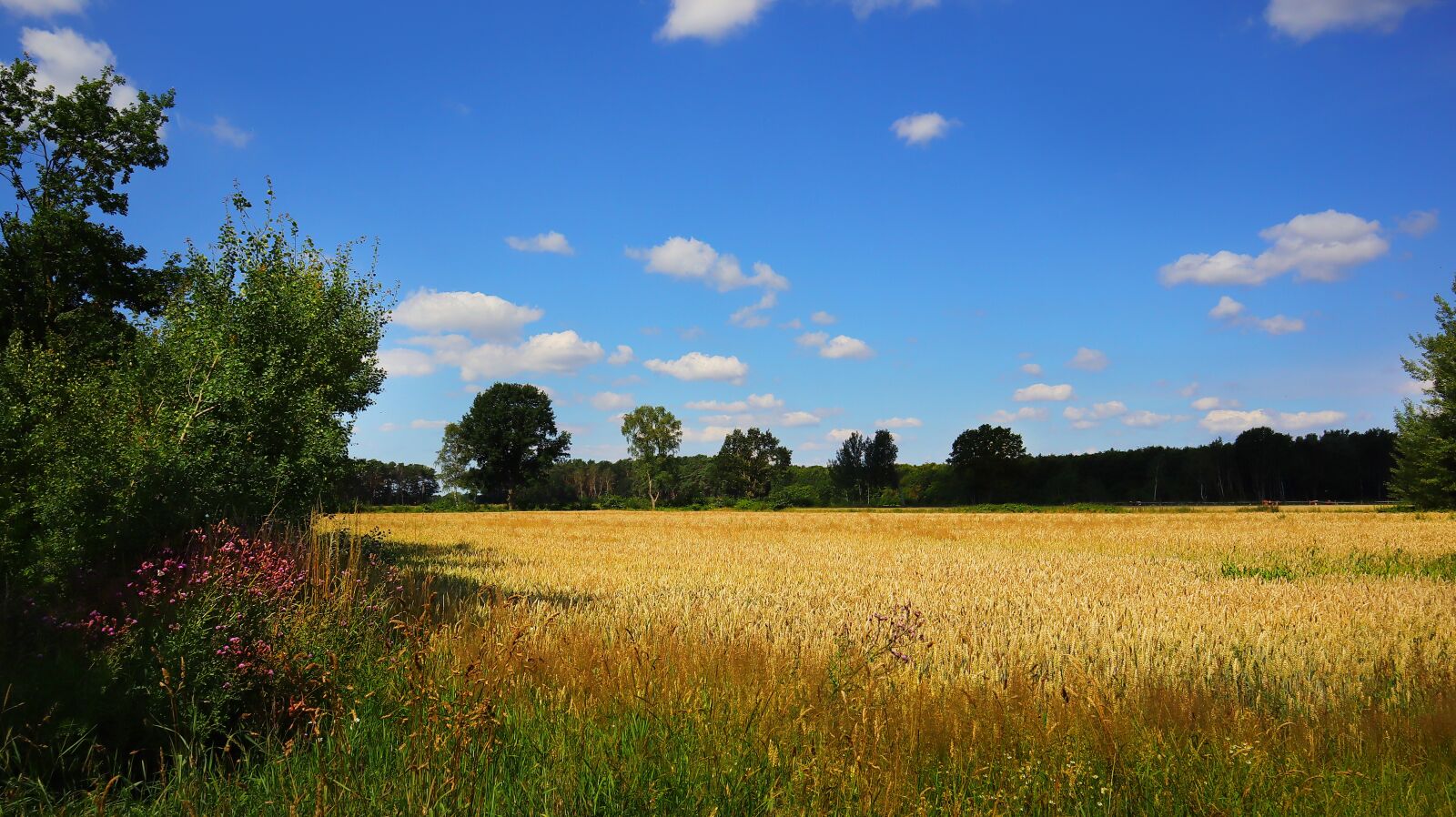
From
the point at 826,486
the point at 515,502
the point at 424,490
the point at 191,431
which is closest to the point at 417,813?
the point at 191,431

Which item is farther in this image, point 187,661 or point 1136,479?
point 1136,479

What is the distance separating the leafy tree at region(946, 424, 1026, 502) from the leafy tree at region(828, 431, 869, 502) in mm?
12012

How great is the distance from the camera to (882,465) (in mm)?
100000

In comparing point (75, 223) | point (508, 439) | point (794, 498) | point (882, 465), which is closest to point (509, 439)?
point (508, 439)

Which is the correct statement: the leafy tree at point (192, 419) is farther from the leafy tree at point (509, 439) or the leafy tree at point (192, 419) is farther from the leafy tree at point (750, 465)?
the leafy tree at point (750, 465)

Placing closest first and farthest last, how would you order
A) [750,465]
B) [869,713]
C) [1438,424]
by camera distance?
[869,713]
[1438,424]
[750,465]

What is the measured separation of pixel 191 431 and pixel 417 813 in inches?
330

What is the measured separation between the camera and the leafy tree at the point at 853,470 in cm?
10125

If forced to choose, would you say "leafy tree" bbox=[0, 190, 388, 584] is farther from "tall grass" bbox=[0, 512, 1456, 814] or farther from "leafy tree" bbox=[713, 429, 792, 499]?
"leafy tree" bbox=[713, 429, 792, 499]

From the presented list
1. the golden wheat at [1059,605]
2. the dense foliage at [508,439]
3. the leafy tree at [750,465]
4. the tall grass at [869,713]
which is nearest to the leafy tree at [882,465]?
the leafy tree at [750,465]

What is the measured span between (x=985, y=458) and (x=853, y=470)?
18.3 m

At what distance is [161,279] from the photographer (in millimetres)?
24125

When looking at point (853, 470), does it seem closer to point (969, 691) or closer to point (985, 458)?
point (985, 458)

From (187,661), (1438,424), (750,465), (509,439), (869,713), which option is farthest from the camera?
(750,465)
